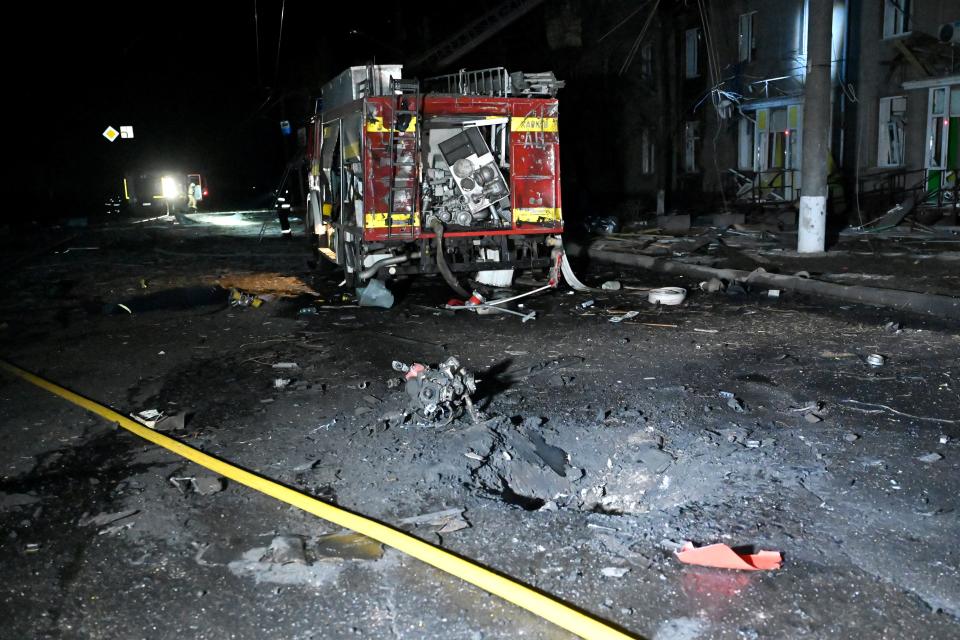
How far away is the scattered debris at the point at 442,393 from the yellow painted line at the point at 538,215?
5.71m

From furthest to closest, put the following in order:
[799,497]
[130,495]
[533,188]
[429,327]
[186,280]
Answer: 1. [186,280]
2. [533,188]
3. [429,327]
4. [130,495]
5. [799,497]

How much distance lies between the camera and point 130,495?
176 inches

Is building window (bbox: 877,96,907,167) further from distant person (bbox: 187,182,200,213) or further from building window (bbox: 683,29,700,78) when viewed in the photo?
distant person (bbox: 187,182,200,213)

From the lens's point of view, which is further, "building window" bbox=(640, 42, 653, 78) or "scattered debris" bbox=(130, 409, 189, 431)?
"building window" bbox=(640, 42, 653, 78)

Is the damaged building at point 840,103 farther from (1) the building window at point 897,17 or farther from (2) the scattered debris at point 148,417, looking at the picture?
(2) the scattered debris at point 148,417

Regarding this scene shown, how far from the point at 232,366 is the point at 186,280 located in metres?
6.71

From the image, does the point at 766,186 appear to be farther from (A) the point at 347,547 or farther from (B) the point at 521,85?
(A) the point at 347,547

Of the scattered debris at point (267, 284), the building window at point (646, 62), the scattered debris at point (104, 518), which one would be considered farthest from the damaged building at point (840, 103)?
the scattered debris at point (104, 518)

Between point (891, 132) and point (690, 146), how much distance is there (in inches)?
326

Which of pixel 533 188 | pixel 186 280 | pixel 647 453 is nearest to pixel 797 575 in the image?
pixel 647 453

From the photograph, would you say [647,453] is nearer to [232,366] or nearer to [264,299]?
[232,366]

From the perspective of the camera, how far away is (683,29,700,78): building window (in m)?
27.3

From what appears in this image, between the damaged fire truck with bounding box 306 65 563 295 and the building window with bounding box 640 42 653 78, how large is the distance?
18.8m

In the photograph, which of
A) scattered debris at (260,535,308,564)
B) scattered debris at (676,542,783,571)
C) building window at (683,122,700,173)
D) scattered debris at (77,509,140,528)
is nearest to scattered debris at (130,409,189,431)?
scattered debris at (77,509,140,528)
